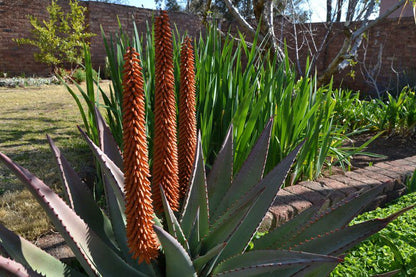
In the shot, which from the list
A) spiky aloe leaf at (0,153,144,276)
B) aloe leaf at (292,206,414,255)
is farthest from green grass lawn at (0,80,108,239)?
aloe leaf at (292,206,414,255)

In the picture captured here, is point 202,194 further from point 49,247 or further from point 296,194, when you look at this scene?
point 296,194

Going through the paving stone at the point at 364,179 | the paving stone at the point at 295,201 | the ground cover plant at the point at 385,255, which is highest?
the paving stone at the point at 295,201

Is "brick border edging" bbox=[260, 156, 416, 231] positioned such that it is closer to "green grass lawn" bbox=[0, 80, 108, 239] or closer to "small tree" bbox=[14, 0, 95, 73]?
"green grass lawn" bbox=[0, 80, 108, 239]

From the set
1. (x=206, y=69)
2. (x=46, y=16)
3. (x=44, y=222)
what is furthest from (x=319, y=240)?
(x=46, y=16)

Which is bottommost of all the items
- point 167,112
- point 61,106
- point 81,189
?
point 61,106

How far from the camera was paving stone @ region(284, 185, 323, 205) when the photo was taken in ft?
6.62

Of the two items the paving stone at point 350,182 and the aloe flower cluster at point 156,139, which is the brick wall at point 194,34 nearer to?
the paving stone at point 350,182

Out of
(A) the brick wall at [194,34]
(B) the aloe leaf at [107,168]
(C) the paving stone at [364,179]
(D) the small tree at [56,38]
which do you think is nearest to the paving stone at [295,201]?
(C) the paving stone at [364,179]

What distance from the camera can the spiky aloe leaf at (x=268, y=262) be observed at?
783 millimetres

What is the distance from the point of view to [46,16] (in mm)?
12805

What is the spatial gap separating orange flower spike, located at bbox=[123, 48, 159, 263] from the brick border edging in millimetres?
1042

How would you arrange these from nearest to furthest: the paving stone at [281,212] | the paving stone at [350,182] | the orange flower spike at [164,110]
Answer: the orange flower spike at [164,110]
the paving stone at [281,212]
the paving stone at [350,182]

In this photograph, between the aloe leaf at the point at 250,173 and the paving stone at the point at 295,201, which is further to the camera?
the paving stone at the point at 295,201

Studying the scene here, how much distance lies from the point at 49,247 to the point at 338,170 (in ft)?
7.71
